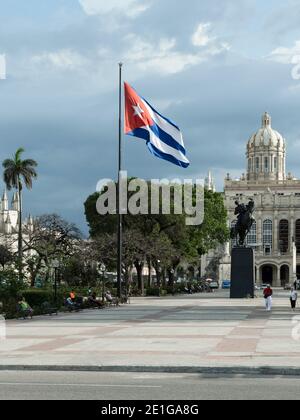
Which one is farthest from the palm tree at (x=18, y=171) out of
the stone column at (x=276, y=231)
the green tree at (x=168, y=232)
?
the stone column at (x=276, y=231)

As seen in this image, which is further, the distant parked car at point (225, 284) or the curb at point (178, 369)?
the distant parked car at point (225, 284)

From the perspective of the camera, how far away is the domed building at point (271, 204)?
6467 inches

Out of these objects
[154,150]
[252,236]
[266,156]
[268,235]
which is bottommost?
[154,150]

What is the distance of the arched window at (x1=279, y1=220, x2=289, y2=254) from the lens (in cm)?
17575

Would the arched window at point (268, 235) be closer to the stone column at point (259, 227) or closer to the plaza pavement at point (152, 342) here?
the stone column at point (259, 227)

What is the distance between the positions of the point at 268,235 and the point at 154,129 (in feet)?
465

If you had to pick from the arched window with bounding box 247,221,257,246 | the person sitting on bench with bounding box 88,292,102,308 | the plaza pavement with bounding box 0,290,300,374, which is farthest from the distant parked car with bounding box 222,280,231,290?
the plaza pavement with bounding box 0,290,300,374

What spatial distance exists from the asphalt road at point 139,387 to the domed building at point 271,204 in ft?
433

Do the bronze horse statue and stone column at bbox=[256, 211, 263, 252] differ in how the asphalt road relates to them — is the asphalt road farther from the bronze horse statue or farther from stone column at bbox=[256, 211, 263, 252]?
stone column at bbox=[256, 211, 263, 252]

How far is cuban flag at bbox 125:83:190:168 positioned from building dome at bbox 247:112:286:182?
6142 inches

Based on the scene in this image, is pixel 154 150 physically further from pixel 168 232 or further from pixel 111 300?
pixel 168 232

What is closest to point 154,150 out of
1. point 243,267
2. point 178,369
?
point 243,267

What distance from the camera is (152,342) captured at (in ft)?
74.1

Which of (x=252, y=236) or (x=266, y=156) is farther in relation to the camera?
(x=266, y=156)
